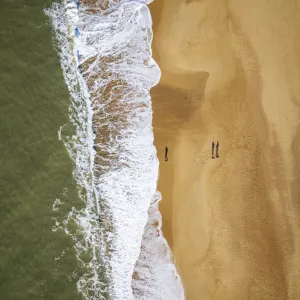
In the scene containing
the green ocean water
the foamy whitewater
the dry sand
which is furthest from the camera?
the dry sand

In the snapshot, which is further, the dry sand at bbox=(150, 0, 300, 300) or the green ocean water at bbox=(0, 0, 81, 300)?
the dry sand at bbox=(150, 0, 300, 300)

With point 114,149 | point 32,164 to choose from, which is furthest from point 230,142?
point 32,164

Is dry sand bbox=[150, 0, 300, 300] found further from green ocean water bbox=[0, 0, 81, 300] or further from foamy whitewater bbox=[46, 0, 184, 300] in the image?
green ocean water bbox=[0, 0, 81, 300]

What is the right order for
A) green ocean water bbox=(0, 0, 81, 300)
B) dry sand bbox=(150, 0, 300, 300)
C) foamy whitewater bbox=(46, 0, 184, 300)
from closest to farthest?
green ocean water bbox=(0, 0, 81, 300) < foamy whitewater bbox=(46, 0, 184, 300) < dry sand bbox=(150, 0, 300, 300)

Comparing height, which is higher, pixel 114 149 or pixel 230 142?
pixel 230 142

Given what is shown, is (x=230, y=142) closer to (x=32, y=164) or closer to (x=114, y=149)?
(x=114, y=149)

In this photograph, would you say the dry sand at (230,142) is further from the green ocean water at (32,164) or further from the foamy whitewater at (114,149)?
the green ocean water at (32,164)

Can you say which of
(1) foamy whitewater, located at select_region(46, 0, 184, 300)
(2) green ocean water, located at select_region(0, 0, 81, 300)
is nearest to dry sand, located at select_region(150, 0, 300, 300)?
(1) foamy whitewater, located at select_region(46, 0, 184, 300)
